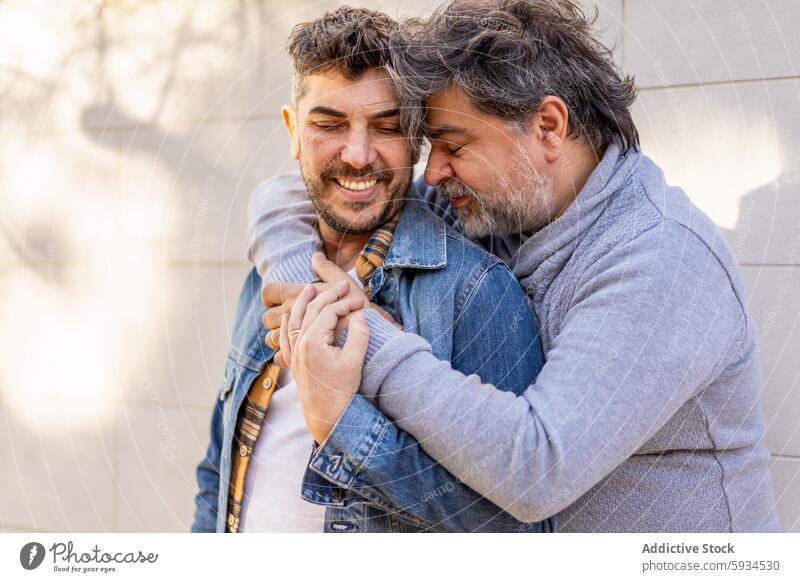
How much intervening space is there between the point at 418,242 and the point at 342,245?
0.41ft

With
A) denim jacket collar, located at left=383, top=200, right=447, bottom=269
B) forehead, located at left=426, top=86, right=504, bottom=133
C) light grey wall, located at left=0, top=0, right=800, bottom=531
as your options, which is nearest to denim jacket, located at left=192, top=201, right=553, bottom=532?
denim jacket collar, located at left=383, top=200, right=447, bottom=269

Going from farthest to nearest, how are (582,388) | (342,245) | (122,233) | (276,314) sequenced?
(122,233)
(342,245)
(276,314)
(582,388)

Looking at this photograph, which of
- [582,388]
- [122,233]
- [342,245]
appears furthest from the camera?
[122,233]

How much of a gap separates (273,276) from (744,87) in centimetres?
68

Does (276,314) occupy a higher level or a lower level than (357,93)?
lower

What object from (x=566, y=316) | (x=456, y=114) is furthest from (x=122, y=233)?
(x=566, y=316)

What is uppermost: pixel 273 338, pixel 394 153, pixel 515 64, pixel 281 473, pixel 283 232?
pixel 515 64

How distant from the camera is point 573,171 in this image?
0.87 meters

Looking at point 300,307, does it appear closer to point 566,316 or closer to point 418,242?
point 418,242

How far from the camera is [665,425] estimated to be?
77 cm

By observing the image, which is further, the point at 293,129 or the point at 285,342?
the point at 293,129

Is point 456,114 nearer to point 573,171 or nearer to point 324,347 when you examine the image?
point 573,171

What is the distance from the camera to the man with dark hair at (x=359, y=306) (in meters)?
0.75
